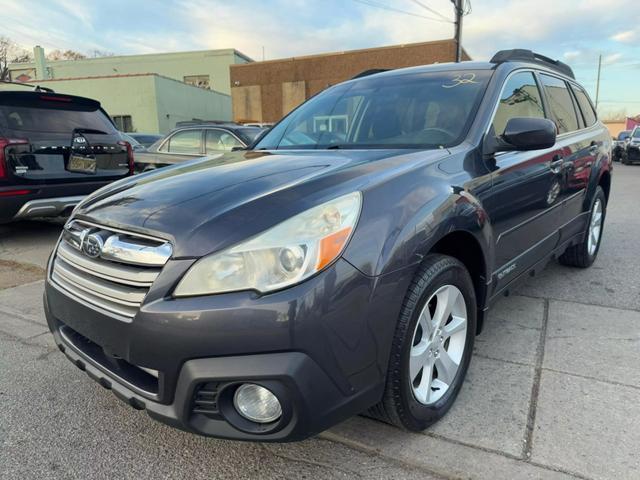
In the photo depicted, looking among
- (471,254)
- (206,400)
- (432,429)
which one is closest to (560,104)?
(471,254)

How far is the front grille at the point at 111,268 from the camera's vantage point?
1706 millimetres

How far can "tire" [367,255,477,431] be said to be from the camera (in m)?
1.86

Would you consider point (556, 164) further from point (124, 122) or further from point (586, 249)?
point (124, 122)

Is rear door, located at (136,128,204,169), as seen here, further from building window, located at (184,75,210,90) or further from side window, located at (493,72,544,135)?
building window, located at (184,75,210,90)

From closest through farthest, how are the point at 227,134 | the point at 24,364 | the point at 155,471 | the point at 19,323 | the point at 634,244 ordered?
the point at 155,471
the point at 24,364
the point at 19,323
the point at 634,244
the point at 227,134

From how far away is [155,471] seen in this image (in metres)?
1.96

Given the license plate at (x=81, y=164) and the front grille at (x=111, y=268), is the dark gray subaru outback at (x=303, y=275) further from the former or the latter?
the license plate at (x=81, y=164)

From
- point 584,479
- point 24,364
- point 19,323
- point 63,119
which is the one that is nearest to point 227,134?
point 63,119

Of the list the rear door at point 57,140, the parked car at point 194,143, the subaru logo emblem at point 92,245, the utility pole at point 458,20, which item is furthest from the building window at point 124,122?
the subaru logo emblem at point 92,245

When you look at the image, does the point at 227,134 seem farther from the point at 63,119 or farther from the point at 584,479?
the point at 584,479

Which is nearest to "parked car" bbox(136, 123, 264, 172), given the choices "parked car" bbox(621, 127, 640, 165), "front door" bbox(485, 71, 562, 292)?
"front door" bbox(485, 71, 562, 292)

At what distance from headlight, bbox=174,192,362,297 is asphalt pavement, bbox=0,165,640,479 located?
0.86 meters

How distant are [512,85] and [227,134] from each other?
18.1 ft

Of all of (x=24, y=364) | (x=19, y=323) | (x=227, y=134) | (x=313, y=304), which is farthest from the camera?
(x=227, y=134)
